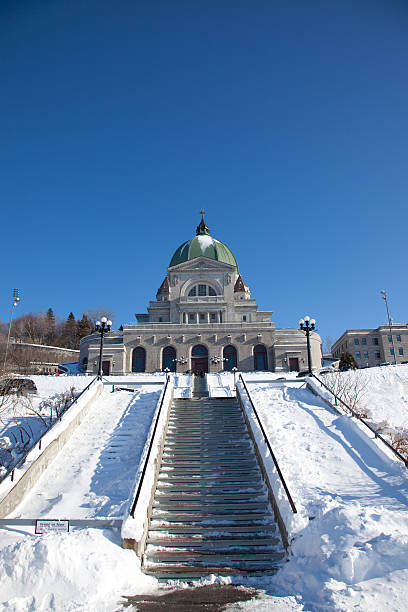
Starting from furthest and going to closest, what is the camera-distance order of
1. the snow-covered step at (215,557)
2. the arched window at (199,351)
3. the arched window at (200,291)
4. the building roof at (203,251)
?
the building roof at (203,251) → the arched window at (200,291) → the arched window at (199,351) → the snow-covered step at (215,557)

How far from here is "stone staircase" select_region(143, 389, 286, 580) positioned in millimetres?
8211

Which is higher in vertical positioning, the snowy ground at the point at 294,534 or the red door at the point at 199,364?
the red door at the point at 199,364

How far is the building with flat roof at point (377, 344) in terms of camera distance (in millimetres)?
62156

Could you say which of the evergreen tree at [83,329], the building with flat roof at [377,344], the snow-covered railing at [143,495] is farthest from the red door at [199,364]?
the evergreen tree at [83,329]

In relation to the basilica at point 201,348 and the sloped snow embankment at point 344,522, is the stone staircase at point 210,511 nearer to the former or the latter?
the sloped snow embankment at point 344,522

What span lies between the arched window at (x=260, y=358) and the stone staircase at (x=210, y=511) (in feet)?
97.4

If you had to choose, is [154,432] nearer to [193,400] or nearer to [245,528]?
[245,528]

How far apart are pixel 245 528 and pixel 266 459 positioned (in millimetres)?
2277

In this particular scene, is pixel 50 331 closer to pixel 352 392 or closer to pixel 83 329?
pixel 83 329

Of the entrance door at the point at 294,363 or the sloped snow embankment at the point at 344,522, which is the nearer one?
the sloped snow embankment at the point at 344,522

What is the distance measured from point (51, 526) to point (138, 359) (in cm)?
3703

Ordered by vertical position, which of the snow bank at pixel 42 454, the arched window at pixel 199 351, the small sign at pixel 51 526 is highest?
the arched window at pixel 199 351

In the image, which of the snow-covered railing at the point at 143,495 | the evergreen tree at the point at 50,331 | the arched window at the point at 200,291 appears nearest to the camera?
the snow-covered railing at the point at 143,495

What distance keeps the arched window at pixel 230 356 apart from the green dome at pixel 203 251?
51.8 feet
